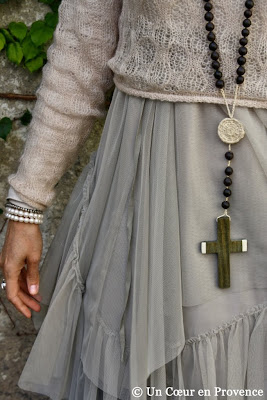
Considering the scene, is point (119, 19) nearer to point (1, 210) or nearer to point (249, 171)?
point (249, 171)

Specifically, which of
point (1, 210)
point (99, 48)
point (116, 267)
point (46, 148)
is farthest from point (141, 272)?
point (1, 210)

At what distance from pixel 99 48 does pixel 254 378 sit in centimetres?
71

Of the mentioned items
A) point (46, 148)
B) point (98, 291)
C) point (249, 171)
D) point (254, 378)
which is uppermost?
point (46, 148)

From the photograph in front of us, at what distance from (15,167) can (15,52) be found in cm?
35

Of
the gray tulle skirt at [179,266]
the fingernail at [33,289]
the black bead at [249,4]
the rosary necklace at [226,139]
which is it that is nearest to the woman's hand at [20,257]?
the fingernail at [33,289]

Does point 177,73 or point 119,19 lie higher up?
point 119,19

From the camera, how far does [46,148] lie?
1175 millimetres

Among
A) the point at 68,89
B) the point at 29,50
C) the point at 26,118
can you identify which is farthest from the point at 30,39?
the point at 68,89

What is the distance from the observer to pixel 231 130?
0.93 m

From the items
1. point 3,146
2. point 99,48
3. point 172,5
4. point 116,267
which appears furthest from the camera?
point 3,146

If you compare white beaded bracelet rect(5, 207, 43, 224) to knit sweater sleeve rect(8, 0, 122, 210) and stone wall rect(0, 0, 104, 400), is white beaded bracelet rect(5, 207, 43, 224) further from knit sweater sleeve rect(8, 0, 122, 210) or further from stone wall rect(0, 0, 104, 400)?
stone wall rect(0, 0, 104, 400)

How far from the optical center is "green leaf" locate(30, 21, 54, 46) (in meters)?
1.63

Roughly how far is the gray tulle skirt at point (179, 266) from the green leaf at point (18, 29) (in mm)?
717

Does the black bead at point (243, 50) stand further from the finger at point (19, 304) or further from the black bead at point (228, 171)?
the finger at point (19, 304)
